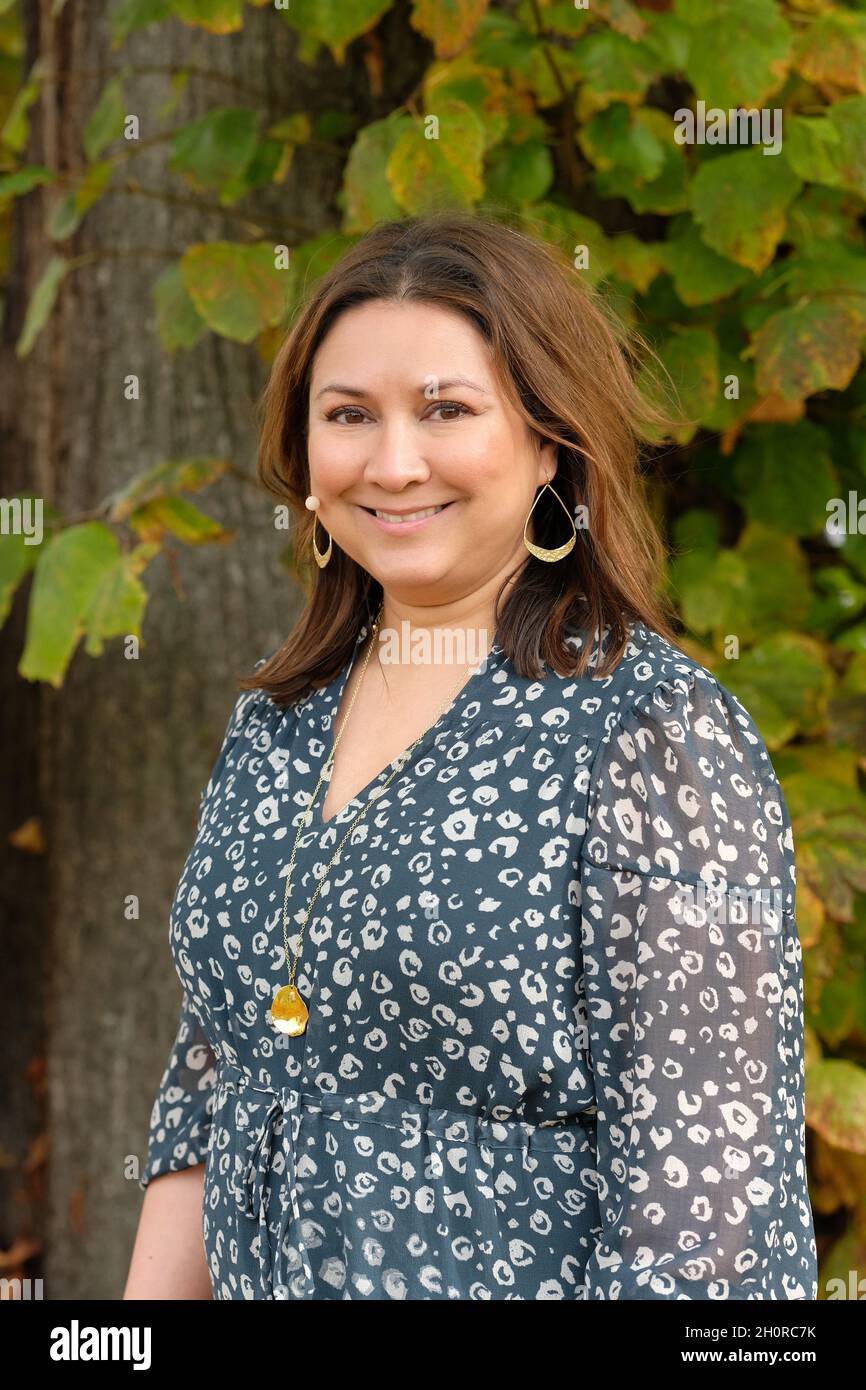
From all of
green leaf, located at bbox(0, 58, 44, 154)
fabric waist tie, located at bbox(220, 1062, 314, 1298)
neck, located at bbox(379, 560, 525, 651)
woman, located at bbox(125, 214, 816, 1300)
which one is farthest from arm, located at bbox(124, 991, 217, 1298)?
green leaf, located at bbox(0, 58, 44, 154)

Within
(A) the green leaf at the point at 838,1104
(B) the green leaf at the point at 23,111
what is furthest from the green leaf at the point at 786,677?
(B) the green leaf at the point at 23,111

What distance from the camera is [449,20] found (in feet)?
6.82

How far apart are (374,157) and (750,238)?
576 mm

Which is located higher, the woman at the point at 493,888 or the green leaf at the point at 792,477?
the green leaf at the point at 792,477

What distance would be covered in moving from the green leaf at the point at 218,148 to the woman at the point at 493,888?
2.73 feet

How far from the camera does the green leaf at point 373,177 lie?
2.17 meters

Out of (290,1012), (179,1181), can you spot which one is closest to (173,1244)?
(179,1181)

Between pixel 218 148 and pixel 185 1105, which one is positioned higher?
pixel 218 148

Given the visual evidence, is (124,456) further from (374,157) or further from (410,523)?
(410,523)

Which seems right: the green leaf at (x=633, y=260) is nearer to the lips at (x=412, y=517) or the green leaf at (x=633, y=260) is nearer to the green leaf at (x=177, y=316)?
the green leaf at (x=177, y=316)

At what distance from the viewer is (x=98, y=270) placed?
2.82m

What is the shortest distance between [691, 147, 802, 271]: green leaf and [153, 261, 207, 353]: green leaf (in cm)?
82

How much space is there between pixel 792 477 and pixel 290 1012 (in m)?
1.39

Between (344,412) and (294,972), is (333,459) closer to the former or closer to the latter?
(344,412)
